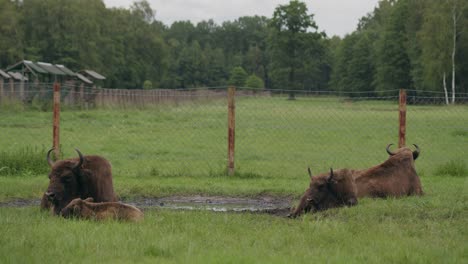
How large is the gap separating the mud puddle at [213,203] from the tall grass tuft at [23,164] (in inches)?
135

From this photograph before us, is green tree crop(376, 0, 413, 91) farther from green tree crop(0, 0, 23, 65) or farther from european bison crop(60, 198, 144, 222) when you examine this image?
european bison crop(60, 198, 144, 222)

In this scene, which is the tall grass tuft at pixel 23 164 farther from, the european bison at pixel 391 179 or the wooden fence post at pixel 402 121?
the wooden fence post at pixel 402 121

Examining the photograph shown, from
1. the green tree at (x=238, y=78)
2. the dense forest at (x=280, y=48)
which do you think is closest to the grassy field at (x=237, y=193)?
the dense forest at (x=280, y=48)

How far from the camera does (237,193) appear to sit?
14.1m

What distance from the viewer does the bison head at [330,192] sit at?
1132 centimetres

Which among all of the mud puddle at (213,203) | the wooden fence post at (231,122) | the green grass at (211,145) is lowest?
the mud puddle at (213,203)

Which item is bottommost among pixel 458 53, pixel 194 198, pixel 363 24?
pixel 194 198

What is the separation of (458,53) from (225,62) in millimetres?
101918

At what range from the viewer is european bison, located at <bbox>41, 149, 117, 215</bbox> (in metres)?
10.6

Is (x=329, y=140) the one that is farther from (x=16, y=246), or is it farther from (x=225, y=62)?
(x=225, y=62)

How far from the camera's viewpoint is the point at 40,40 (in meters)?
86.6

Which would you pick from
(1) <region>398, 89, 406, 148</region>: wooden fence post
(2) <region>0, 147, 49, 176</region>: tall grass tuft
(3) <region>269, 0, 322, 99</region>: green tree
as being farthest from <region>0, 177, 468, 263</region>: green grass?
(3) <region>269, 0, 322, 99</region>: green tree

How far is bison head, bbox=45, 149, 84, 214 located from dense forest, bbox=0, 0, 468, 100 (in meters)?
59.0

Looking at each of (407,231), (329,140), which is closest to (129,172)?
(407,231)
